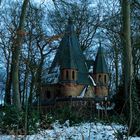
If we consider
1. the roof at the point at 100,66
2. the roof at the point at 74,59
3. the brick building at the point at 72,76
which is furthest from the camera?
the roof at the point at 100,66

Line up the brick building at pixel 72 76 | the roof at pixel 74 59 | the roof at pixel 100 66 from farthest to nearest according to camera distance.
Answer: the roof at pixel 100 66 < the roof at pixel 74 59 < the brick building at pixel 72 76

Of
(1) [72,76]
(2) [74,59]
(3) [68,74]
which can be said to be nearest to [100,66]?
(2) [74,59]

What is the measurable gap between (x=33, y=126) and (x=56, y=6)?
8.67 metres

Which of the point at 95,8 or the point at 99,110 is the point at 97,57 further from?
the point at 99,110

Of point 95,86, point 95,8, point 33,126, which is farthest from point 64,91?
point 33,126

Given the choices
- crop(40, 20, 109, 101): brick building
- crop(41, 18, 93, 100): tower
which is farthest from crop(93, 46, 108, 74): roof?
crop(41, 18, 93, 100): tower

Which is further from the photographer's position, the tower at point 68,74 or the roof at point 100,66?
the roof at point 100,66

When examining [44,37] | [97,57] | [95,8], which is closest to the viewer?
[44,37]

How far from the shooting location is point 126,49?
13367 mm

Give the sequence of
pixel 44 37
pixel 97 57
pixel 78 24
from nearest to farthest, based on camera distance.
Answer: pixel 44 37, pixel 78 24, pixel 97 57

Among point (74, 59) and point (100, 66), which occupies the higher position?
point (74, 59)

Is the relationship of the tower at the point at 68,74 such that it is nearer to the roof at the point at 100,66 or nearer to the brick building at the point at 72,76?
the brick building at the point at 72,76

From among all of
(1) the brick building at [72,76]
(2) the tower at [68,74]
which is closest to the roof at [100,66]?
(1) the brick building at [72,76]

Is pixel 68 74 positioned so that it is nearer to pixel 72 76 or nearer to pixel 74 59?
pixel 72 76
